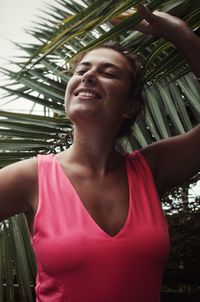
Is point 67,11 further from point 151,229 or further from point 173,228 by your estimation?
point 173,228

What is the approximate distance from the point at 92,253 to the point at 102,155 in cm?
24

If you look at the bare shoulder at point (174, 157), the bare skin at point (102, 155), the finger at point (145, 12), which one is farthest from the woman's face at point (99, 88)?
the finger at point (145, 12)

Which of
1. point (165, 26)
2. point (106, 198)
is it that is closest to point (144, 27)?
point (165, 26)

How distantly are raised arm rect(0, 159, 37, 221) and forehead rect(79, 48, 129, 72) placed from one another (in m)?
0.24

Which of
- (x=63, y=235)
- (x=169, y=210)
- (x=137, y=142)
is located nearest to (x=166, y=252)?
(x=63, y=235)

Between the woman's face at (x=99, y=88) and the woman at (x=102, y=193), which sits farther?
the woman's face at (x=99, y=88)

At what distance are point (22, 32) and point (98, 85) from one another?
2.50 ft

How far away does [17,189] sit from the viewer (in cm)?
77

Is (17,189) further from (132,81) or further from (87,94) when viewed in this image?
(132,81)

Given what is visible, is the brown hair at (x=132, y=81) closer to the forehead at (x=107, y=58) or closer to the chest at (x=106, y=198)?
the forehead at (x=107, y=58)

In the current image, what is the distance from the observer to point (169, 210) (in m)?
2.67

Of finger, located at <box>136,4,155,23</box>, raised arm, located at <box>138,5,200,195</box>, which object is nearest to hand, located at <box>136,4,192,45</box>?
finger, located at <box>136,4,155,23</box>

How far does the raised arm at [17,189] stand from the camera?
76 cm

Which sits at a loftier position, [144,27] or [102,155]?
[144,27]
